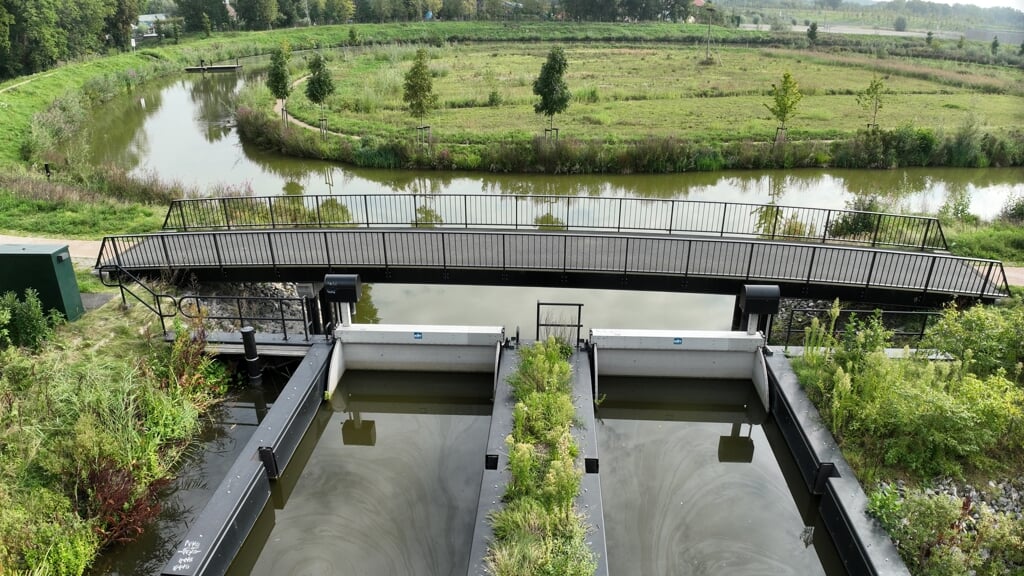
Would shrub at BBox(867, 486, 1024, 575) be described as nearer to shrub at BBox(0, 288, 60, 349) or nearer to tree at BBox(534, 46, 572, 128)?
shrub at BBox(0, 288, 60, 349)

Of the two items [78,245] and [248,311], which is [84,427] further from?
[78,245]

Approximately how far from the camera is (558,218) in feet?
64.6

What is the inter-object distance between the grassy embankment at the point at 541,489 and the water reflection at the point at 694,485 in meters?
1.16

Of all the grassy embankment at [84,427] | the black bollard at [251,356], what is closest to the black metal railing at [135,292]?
the grassy embankment at [84,427]

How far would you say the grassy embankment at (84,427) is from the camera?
7430 millimetres

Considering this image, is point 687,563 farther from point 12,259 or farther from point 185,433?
point 12,259

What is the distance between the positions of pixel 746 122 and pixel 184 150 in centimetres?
2694

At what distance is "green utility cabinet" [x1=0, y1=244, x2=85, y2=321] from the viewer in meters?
11.5

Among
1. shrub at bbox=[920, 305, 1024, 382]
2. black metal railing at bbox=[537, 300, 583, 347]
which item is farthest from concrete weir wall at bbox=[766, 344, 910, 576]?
black metal railing at bbox=[537, 300, 583, 347]

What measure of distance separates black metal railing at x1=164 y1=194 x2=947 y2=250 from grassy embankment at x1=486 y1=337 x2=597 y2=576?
776cm

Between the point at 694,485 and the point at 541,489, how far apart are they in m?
2.86

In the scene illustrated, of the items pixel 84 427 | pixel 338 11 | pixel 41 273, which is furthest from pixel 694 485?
pixel 338 11

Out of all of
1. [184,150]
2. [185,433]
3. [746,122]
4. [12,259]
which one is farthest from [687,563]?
[184,150]

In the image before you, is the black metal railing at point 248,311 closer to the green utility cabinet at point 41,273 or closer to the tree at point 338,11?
the green utility cabinet at point 41,273
